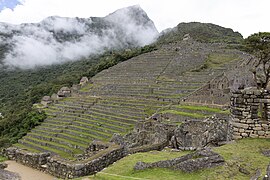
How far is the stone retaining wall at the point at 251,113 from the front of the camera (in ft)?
24.5

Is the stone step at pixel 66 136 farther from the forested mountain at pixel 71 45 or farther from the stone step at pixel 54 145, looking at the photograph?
the forested mountain at pixel 71 45

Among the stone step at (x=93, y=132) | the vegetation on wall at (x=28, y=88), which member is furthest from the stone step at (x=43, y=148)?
the stone step at (x=93, y=132)

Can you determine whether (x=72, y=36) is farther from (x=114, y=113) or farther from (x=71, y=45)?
(x=114, y=113)

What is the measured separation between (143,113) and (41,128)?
9.98 m

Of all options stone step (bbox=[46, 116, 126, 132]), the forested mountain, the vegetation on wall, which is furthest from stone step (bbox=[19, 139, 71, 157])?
the forested mountain

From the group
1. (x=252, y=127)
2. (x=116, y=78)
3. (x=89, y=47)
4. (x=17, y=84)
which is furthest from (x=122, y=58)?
(x=89, y=47)

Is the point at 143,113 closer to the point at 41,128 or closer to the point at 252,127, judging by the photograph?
the point at 41,128

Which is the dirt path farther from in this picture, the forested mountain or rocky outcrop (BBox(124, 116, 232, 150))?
the forested mountain

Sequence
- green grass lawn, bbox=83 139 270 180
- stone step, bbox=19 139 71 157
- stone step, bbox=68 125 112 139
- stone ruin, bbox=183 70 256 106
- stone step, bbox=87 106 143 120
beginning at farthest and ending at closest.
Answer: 1. stone step, bbox=87 106 143 120
2. stone step, bbox=68 125 112 139
3. stone step, bbox=19 139 71 157
4. stone ruin, bbox=183 70 256 106
5. green grass lawn, bbox=83 139 270 180

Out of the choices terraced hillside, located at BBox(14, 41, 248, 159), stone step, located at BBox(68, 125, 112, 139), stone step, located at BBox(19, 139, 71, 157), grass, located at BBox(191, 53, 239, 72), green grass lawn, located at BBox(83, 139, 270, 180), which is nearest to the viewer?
green grass lawn, located at BBox(83, 139, 270, 180)

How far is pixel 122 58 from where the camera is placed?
57188 millimetres

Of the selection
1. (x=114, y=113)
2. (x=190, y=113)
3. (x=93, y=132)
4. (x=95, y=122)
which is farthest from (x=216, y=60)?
(x=93, y=132)

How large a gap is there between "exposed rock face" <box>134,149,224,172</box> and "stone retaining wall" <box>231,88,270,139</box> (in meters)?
1.54

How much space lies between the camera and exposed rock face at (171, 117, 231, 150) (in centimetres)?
930
